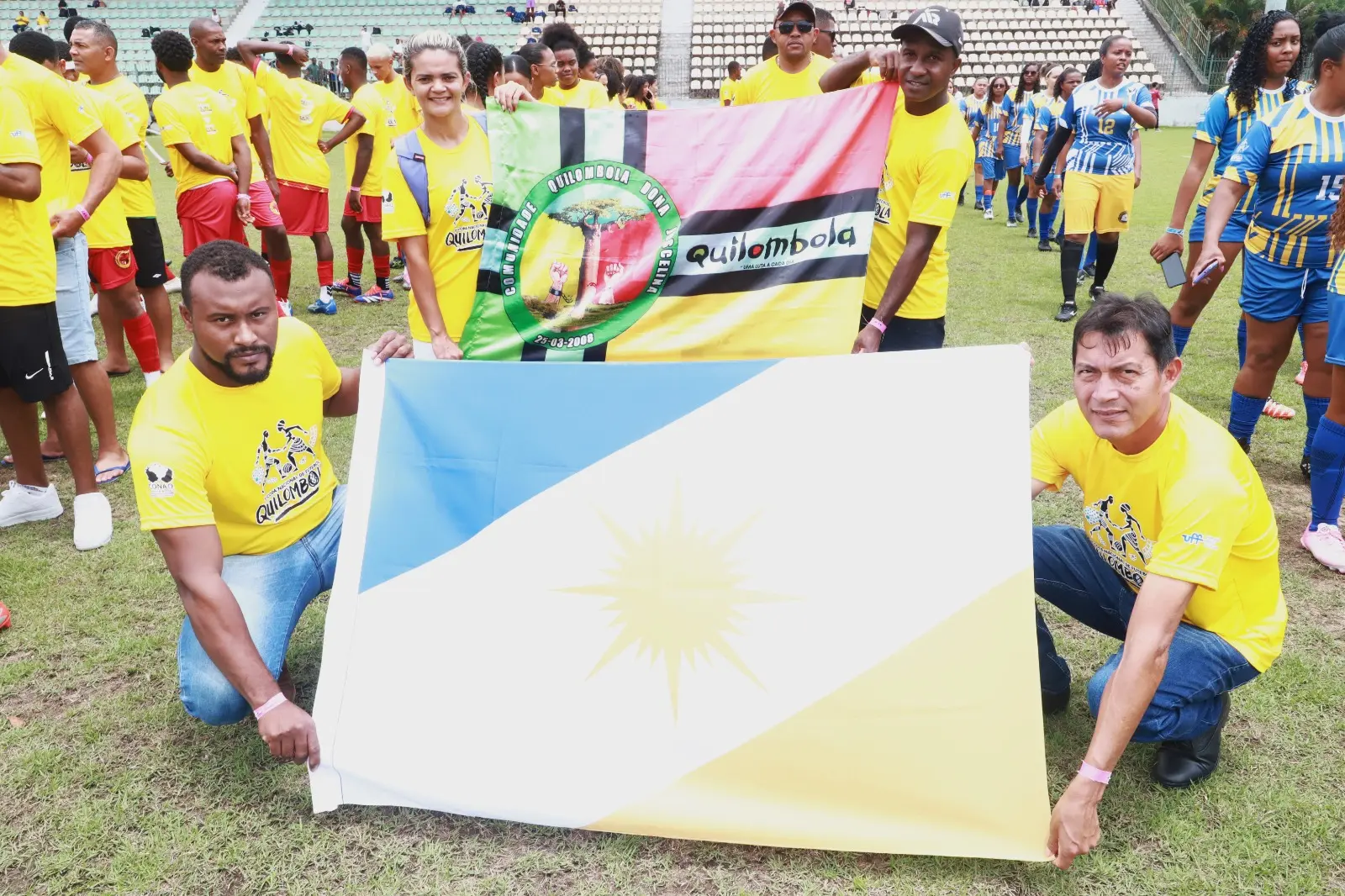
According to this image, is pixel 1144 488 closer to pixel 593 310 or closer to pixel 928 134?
pixel 928 134

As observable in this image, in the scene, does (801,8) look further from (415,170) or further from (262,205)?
(262,205)

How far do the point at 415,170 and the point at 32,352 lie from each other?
74.4 inches

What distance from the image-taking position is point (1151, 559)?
7.51ft

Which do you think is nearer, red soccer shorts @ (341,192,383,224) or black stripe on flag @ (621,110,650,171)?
black stripe on flag @ (621,110,650,171)

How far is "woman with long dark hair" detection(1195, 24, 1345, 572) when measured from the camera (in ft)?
12.5

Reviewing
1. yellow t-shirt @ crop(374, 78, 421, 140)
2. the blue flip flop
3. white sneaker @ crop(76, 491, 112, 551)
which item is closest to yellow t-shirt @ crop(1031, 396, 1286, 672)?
white sneaker @ crop(76, 491, 112, 551)

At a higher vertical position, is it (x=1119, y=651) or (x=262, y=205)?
(x=262, y=205)

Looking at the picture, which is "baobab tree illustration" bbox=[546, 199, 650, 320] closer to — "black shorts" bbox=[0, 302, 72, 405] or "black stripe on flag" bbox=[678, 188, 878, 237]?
"black stripe on flag" bbox=[678, 188, 878, 237]

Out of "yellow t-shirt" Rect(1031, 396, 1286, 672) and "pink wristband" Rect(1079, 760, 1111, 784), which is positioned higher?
"yellow t-shirt" Rect(1031, 396, 1286, 672)

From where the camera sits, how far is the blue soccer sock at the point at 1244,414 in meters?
4.52

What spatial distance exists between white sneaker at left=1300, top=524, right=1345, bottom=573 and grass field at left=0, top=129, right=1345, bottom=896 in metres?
0.08

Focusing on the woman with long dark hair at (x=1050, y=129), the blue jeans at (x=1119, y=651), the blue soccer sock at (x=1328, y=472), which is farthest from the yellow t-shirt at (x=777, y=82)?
the woman with long dark hair at (x=1050, y=129)

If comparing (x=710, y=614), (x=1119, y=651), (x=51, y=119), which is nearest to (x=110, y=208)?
(x=51, y=119)

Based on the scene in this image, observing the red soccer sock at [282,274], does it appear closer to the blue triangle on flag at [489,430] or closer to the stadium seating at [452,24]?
the blue triangle on flag at [489,430]
